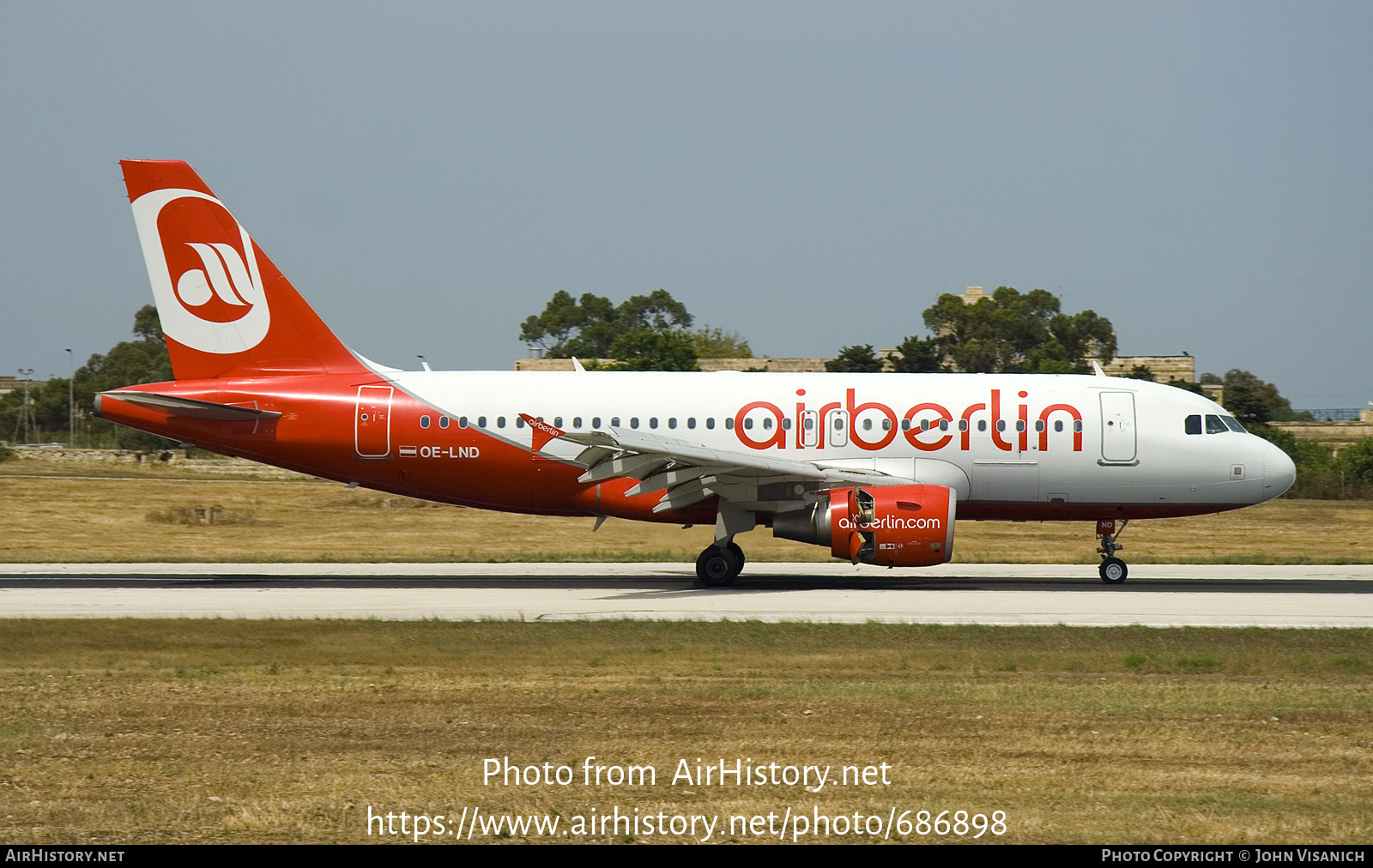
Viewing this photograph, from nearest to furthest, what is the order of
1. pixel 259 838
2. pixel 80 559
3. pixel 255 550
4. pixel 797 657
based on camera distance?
pixel 259 838
pixel 797 657
pixel 80 559
pixel 255 550

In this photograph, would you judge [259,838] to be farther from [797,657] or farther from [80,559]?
[80,559]

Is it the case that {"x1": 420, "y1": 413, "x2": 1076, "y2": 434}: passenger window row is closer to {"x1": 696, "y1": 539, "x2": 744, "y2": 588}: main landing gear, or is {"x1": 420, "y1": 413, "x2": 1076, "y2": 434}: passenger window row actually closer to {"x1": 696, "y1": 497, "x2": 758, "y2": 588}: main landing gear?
{"x1": 696, "y1": 497, "x2": 758, "y2": 588}: main landing gear

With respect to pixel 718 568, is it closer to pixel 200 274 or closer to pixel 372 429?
pixel 372 429

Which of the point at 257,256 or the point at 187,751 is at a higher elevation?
the point at 257,256

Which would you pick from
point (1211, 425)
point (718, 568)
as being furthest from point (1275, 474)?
point (718, 568)

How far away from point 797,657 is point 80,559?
20901mm

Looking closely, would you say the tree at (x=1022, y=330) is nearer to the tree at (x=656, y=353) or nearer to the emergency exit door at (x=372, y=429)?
the tree at (x=656, y=353)

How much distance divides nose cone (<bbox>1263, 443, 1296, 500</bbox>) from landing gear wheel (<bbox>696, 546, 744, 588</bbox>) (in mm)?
10043

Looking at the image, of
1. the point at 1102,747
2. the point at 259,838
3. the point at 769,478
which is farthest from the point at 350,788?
the point at 769,478

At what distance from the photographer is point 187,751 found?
408 inches

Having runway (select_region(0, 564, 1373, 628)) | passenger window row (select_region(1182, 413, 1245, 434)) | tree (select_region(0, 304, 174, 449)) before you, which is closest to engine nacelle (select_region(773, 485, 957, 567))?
runway (select_region(0, 564, 1373, 628))

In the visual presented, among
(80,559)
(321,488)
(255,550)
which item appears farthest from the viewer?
(321,488)

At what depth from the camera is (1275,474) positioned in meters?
24.5

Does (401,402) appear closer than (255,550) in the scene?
Yes
